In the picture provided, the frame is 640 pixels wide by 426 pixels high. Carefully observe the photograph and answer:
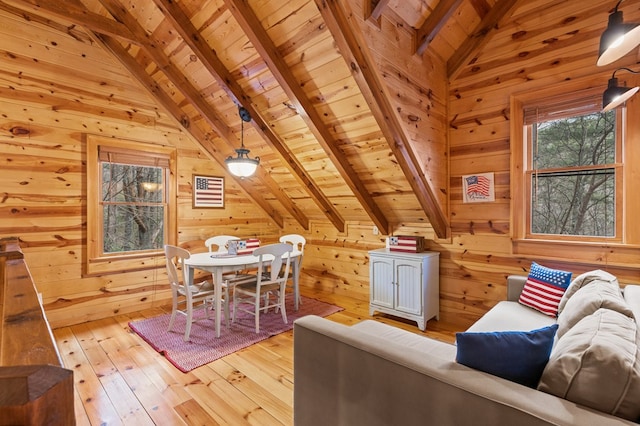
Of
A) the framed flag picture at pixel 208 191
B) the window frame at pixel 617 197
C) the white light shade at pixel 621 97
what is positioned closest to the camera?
the white light shade at pixel 621 97

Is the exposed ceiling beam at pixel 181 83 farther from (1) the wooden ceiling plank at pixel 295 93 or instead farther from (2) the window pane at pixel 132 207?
(1) the wooden ceiling plank at pixel 295 93

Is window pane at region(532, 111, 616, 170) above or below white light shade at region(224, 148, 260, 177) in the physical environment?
above

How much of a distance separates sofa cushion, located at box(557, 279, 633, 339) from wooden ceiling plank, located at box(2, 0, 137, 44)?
424cm

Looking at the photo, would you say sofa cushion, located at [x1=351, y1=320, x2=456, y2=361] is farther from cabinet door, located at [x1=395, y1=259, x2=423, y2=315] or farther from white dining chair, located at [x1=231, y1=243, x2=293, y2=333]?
white dining chair, located at [x1=231, y1=243, x2=293, y2=333]

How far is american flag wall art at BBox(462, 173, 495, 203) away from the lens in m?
3.20

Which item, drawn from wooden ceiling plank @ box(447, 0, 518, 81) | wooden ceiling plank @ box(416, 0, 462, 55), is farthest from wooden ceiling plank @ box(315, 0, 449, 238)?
wooden ceiling plank @ box(447, 0, 518, 81)

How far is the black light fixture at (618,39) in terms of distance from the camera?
1208 millimetres

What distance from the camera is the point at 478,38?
3.11 metres

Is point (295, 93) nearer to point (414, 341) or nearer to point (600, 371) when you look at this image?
point (414, 341)

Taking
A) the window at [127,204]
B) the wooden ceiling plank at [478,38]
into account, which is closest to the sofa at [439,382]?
the wooden ceiling plank at [478,38]

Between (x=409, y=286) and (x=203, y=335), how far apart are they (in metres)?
2.22

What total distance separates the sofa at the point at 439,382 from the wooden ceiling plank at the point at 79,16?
3.32m

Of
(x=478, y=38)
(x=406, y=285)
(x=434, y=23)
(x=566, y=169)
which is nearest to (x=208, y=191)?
(x=406, y=285)

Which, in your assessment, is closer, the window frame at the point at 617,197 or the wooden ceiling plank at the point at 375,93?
the wooden ceiling plank at the point at 375,93
